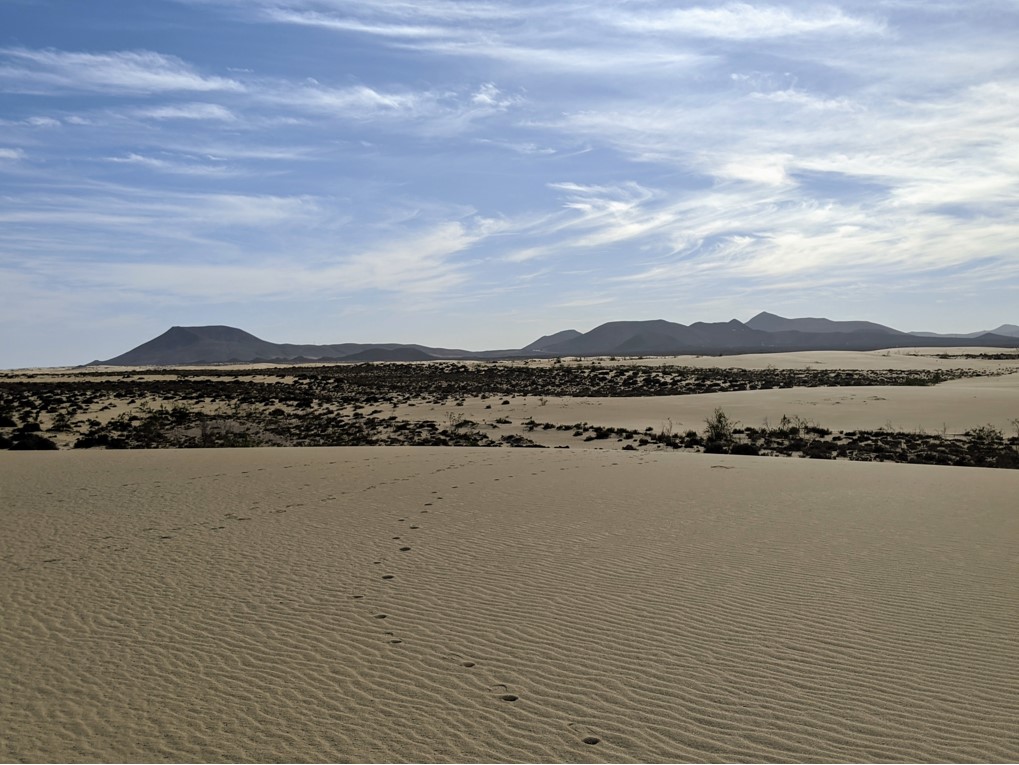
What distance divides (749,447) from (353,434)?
40.5 ft

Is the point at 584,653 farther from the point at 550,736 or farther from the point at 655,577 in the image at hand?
the point at 655,577

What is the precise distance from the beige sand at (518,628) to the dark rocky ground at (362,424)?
7.89 metres

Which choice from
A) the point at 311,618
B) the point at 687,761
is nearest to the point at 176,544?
the point at 311,618

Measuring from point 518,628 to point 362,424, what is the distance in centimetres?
2155

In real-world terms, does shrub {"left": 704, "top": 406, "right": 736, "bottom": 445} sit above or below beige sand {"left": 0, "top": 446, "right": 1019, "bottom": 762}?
above

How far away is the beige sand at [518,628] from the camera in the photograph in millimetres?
4289

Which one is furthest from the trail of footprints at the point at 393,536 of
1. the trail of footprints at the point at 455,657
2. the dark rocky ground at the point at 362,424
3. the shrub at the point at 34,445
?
the shrub at the point at 34,445

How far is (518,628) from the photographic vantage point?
607 cm

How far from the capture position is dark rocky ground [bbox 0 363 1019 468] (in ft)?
64.3

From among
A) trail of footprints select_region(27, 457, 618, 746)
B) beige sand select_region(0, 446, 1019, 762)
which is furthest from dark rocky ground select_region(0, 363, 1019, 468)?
beige sand select_region(0, 446, 1019, 762)

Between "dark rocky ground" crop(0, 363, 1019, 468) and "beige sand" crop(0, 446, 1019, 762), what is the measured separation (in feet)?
25.9

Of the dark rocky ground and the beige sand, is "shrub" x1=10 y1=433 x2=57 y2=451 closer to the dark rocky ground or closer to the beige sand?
the dark rocky ground

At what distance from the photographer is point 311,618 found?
20.9 ft

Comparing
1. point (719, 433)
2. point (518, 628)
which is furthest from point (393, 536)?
point (719, 433)
